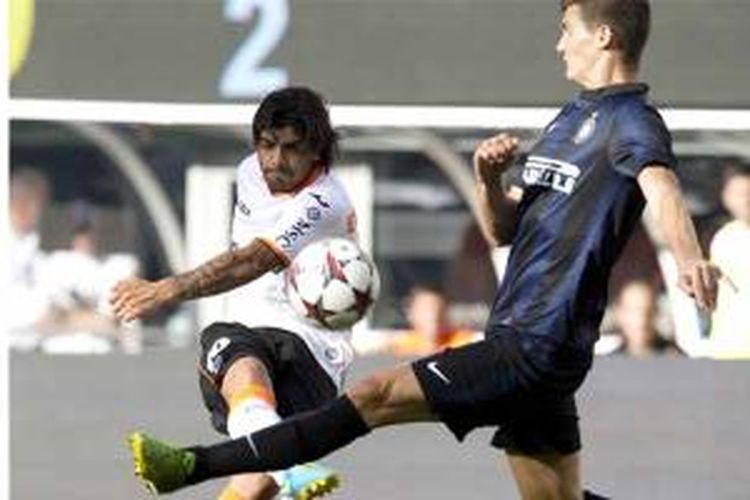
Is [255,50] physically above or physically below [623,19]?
above

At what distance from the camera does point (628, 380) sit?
33.8 ft

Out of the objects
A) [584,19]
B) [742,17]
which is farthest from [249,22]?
[584,19]

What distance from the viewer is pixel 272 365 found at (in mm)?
7484

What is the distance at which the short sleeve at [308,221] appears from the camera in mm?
7395

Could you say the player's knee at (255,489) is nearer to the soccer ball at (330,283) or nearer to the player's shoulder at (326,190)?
the soccer ball at (330,283)

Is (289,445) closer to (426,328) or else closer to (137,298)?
(137,298)

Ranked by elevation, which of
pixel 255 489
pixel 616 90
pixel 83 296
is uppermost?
pixel 616 90

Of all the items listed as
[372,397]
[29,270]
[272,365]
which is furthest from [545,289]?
[29,270]

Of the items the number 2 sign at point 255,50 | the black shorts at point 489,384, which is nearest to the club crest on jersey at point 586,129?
the black shorts at point 489,384

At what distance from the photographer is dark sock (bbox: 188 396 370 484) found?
21.1 feet

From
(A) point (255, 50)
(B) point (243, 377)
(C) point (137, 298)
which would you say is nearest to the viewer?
(C) point (137, 298)

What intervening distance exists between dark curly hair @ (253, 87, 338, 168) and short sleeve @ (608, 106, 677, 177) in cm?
128

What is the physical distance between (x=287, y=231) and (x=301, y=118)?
36cm

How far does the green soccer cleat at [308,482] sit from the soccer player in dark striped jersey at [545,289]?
58 cm
